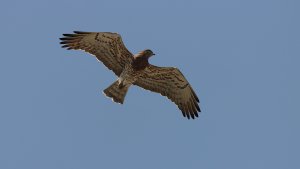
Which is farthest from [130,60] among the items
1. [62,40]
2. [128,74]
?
[62,40]

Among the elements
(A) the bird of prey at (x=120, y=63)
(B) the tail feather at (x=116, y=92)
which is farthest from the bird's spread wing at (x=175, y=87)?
(B) the tail feather at (x=116, y=92)

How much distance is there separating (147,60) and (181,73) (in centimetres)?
132

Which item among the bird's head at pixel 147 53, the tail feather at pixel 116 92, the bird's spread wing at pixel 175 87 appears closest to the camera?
the bird's head at pixel 147 53

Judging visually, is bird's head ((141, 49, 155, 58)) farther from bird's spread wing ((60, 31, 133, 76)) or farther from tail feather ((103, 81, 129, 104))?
tail feather ((103, 81, 129, 104))

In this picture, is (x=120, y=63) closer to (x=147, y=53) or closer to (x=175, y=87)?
(x=147, y=53)

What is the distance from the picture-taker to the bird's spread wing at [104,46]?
904 inches

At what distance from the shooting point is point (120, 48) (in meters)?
23.1

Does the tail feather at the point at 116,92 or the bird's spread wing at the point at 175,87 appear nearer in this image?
the tail feather at the point at 116,92

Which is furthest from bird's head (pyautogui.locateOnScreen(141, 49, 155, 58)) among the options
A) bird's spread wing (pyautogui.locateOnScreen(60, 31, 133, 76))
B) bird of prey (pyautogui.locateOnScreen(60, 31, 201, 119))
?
bird's spread wing (pyautogui.locateOnScreen(60, 31, 133, 76))

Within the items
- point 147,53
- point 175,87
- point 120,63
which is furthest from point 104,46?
point 175,87

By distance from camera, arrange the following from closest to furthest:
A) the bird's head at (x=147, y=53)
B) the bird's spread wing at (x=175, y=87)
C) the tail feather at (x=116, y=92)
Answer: the bird's head at (x=147, y=53)
the tail feather at (x=116, y=92)
the bird's spread wing at (x=175, y=87)

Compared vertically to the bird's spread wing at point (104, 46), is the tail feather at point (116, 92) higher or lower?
lower

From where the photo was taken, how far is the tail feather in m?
23.1

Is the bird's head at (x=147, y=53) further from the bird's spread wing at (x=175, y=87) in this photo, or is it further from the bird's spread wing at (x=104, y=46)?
the bird's spread wing at (x=175, y=87)
